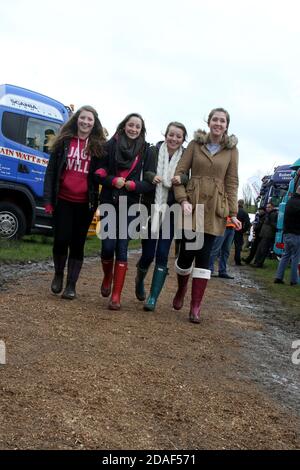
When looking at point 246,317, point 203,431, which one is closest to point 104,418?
point 203,431

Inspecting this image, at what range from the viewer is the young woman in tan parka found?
5.63 m

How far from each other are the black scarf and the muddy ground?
141 centimetres

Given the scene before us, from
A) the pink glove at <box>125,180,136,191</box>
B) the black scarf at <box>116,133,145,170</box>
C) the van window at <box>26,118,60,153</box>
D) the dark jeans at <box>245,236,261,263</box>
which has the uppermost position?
the van window at <box>26,118,60,153</box>

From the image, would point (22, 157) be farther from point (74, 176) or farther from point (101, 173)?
point (101, 173)

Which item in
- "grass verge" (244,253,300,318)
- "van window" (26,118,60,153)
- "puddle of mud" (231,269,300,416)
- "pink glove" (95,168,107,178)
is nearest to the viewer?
"puddle of mud" (231,269,300,416)

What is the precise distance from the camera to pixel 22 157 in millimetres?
12539

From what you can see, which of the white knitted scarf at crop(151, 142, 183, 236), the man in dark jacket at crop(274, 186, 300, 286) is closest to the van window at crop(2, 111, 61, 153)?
the man in dark jacket at crop(274, 186, 300, 286)

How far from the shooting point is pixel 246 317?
675cm

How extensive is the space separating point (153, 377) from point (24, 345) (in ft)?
3.07

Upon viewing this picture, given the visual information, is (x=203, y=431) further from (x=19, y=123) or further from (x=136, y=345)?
(x=19, y=123)

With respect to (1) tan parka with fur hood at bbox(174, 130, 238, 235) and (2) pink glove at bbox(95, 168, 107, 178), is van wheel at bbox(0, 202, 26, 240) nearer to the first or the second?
(2) pink glove at bbox(95, 168, 107, 178)

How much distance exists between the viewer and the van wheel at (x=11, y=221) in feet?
40.0

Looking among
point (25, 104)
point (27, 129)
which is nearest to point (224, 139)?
point (27, 129)

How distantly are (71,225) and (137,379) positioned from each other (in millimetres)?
2584
